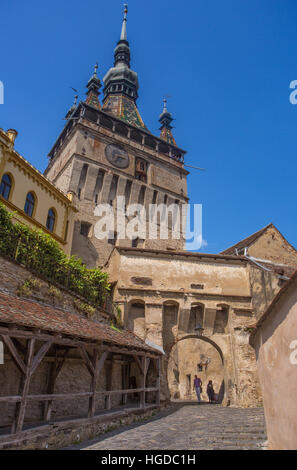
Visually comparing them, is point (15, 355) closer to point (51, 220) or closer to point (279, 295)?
point (279, 295)

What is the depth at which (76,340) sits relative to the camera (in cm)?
825

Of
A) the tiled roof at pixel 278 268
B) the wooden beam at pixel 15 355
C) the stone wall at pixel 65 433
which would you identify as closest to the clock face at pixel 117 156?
the tiled roof at pixel 278 268

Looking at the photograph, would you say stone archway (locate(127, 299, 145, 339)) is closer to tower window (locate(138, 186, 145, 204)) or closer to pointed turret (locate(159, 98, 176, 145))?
tower window (locate(138, 186, 145, 204))

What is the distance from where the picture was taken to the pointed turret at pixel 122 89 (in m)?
36.7

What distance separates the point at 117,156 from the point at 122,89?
14.9 meters

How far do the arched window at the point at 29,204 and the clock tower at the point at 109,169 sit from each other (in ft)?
18.1

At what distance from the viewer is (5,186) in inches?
639

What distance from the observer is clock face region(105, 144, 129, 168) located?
2926cm

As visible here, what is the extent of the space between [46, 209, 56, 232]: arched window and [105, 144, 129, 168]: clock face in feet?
35.4

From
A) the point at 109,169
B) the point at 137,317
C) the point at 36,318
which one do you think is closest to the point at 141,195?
the point at 109,169

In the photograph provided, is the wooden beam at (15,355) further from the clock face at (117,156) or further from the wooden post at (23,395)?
the clock face at (117,156)
